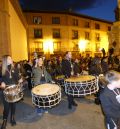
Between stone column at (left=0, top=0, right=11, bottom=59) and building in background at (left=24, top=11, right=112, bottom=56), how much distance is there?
25.8m

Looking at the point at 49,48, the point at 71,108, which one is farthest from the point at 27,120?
the point at 49,48

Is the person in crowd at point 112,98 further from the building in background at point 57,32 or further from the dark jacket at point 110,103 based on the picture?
the building in background at point 57,32

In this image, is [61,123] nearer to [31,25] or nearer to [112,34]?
[112,34]

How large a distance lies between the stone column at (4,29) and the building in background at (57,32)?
1014 inches

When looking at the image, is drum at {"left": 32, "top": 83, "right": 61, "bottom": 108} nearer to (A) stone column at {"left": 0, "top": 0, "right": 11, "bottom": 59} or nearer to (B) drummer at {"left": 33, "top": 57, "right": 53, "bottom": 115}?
(B) drummer at {"left": 33, "top": 57, "right": 53, "bottom": 115}

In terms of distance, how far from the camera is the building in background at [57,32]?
39188 millimetres

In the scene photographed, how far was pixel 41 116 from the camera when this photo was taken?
7078 mm

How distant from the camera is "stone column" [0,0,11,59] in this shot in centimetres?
1155

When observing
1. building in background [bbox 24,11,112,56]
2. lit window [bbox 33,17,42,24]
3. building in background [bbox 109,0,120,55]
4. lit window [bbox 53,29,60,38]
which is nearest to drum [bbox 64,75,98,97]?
building in background [bbox 109,0,120,55]

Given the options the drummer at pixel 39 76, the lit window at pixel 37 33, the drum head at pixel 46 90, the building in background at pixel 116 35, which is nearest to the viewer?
the drum head at pixel 46 90

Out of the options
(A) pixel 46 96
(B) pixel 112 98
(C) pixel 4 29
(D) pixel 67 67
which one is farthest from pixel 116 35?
(B) pixel 112 98

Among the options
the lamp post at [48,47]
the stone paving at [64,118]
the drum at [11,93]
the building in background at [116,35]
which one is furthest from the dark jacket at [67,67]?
the lamp post at [48,47]

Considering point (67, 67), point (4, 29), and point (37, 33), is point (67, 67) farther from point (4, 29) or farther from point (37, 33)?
point (37, 33)

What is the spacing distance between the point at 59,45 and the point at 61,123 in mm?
34562
